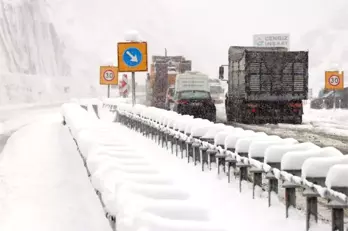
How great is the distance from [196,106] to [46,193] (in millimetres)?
19378

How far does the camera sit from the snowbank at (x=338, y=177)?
6.32 meters

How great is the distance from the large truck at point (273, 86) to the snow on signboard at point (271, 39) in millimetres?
22497

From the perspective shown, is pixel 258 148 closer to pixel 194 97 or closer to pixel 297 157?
pixel 297 157

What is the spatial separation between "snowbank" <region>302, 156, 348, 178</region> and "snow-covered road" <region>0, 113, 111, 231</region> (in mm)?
2294

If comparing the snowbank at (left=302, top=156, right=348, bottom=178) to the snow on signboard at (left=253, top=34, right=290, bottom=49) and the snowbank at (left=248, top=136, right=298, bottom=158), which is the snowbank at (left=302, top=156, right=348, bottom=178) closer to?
the snowbank at (left=248, top=136, right=298, bottom=158)

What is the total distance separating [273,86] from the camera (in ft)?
85.0

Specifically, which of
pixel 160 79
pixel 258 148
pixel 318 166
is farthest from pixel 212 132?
pixel 160 79

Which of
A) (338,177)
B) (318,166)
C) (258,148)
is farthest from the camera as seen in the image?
(258,148)

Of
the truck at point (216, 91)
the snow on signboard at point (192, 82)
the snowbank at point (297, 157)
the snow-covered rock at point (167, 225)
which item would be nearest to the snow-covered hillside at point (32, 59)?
the truck at point (216, 91)

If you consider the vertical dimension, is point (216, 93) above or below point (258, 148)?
below

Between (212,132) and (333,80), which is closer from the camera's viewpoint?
(212,132)

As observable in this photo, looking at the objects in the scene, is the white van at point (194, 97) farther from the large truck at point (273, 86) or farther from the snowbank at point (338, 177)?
the snowbank at point (338, 177)

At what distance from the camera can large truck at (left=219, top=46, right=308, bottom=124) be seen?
84.2ft

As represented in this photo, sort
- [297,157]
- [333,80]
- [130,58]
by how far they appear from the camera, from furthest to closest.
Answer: [333,80] < [130,58] < [297,157]
